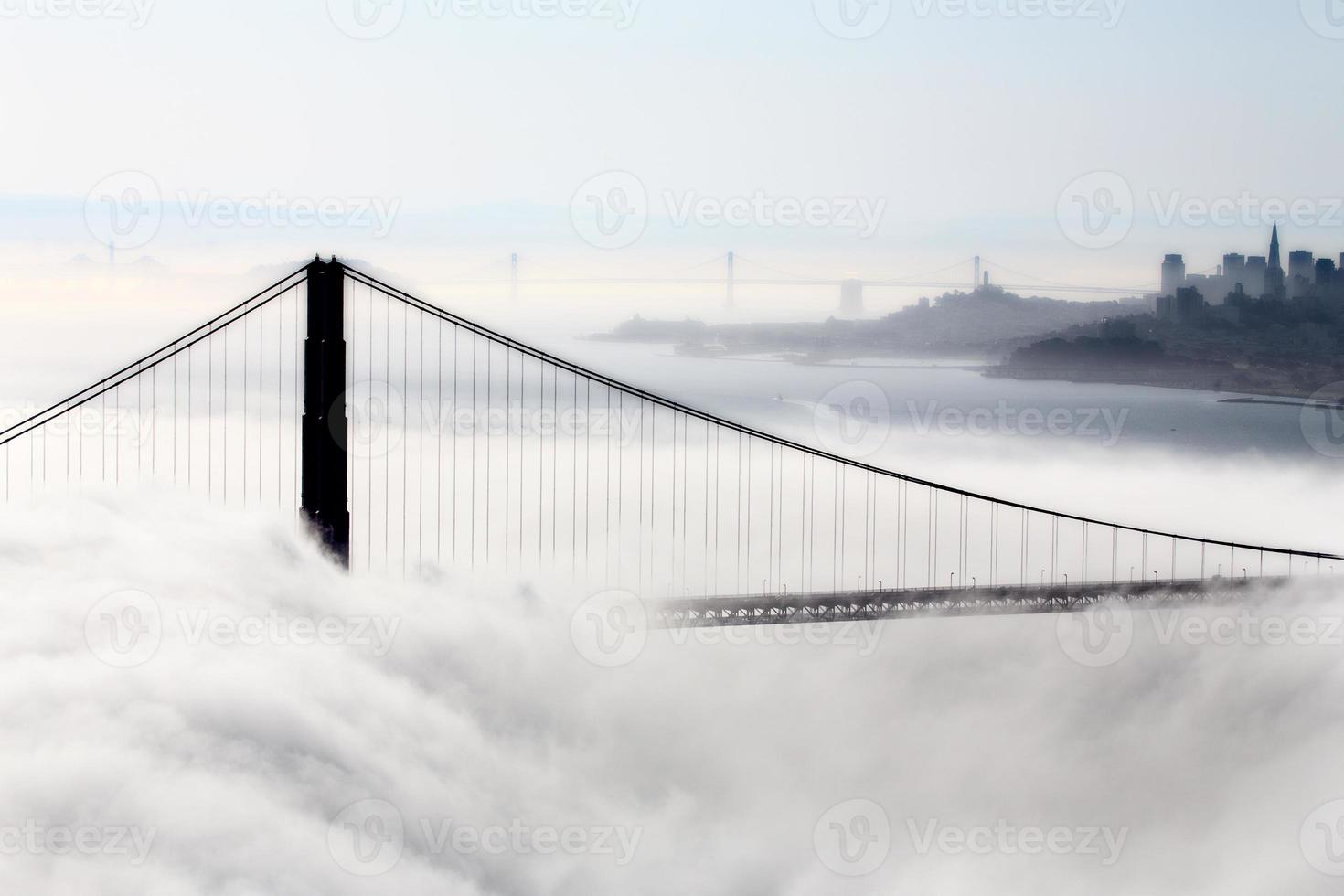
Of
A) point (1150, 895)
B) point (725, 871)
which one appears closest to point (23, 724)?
point (725, 871)

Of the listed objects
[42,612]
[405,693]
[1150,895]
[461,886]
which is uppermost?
[42,612]

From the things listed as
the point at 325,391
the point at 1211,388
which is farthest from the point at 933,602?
the point at 1211,388

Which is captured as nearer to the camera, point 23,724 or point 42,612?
point 23,724

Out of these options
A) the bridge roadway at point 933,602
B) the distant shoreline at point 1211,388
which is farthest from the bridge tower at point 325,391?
the distant shoreline at point 1211,388

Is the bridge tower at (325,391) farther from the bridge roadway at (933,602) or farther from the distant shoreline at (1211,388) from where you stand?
the distant shoreline at (1211,388)

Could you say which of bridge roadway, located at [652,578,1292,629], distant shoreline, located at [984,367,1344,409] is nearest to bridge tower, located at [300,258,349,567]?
bridge roadway, located at [652,578,1292,629]

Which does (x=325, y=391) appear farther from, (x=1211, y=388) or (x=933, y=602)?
(x=1211, y=388)

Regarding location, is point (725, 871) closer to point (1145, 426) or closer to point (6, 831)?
point (6, 831)
